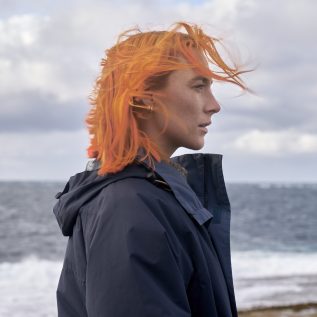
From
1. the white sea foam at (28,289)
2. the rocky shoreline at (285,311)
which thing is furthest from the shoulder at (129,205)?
the white sea foam at (28,289)

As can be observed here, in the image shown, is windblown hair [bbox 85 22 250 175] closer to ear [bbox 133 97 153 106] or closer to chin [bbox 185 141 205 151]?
ear [bbox 133 97 153 106]

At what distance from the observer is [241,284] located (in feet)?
39.9

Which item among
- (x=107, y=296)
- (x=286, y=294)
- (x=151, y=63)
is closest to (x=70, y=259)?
(x=107, y=296)

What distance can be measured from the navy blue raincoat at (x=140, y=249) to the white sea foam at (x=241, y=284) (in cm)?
769

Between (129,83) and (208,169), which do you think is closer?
(129,83)

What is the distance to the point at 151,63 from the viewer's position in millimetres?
1704

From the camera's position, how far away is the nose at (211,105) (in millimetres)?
1840

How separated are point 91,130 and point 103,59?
0.22 meters

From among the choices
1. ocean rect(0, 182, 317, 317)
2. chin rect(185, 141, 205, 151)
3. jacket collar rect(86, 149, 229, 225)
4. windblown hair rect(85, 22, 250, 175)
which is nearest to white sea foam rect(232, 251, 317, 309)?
ocean rect(0, 182, 317, 317)

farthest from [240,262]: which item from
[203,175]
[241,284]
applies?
[203,175]

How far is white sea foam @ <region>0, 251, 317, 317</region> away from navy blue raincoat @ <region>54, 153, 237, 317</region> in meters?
7.69

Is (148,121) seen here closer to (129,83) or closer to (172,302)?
(129,83)

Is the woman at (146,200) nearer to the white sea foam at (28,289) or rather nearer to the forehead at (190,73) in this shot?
the forehead at (190,73)

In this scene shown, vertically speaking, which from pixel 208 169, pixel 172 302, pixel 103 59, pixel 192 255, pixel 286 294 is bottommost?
pixel 286 294
